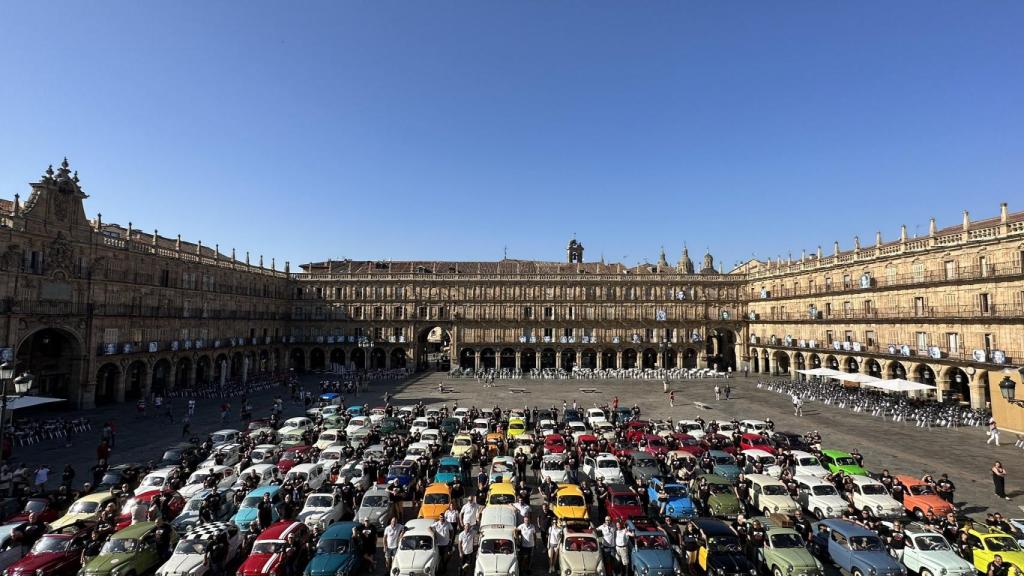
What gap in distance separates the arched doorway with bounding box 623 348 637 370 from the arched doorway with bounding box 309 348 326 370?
135ft

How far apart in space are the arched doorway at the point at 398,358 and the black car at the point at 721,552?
194 ft

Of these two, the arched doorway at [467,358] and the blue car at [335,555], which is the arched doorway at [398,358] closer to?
the arched doorway at [467,358]

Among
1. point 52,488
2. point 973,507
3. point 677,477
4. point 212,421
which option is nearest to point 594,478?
point 677,477

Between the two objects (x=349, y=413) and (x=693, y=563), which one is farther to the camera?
(x=349, y=413)

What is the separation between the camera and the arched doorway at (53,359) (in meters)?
36.0

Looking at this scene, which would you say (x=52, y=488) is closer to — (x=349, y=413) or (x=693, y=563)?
(x=349, y=413)

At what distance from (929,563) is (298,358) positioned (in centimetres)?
6954

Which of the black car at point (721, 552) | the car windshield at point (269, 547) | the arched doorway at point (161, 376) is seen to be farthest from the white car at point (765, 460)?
the arched doorway at point (161, 376)

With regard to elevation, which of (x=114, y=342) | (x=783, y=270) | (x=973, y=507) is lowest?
(x=973, y=507)

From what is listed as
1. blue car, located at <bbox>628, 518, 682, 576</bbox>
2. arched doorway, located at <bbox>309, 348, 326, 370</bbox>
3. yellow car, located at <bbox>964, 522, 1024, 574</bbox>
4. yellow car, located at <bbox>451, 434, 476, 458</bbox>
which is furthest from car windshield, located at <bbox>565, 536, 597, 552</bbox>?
arched doorway, located at <bbox>309, 348, 326, 370</bbox>

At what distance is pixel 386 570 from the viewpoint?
1283 cm

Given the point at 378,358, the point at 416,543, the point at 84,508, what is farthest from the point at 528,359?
the point at 416,543

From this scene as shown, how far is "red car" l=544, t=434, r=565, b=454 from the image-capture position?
845 inches

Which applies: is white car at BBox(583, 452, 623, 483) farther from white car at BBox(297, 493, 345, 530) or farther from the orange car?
white car at BBox(297, 493, 345, 530)
